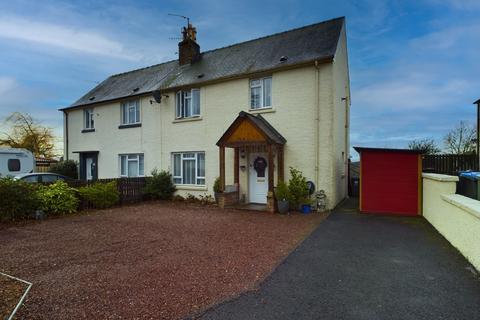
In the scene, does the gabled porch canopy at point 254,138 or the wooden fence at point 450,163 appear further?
the wooden fence at point 450,163

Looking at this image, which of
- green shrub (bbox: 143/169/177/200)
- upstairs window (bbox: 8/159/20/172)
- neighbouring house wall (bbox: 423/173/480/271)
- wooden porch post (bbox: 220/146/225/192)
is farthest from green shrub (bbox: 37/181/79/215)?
neighbouring house wall (bbox: 423/173/480/271)

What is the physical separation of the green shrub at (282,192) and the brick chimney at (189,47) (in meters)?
10.2

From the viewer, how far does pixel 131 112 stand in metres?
16.4

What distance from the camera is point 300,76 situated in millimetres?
11258

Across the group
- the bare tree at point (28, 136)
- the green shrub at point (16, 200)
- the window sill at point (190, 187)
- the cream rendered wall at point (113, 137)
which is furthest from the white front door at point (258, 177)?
the bare tree at point (28, 136)

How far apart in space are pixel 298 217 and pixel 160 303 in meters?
6.89

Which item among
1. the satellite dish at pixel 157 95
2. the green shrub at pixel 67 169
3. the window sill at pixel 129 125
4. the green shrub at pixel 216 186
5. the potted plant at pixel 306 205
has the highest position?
the satellite dish at pixel 157 95

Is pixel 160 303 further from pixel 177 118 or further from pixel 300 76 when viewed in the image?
pixel 177 118

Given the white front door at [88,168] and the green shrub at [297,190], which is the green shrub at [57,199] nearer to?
the green shrub at [297,190]

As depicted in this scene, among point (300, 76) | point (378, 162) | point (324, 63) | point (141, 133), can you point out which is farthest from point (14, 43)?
point (378, 162)

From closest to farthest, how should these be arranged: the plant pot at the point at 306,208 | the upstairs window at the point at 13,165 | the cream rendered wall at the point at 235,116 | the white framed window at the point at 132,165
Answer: the plant pot at the point at 306,208, the cream rendered wall at the point at 235,116, the upstairs window at the point at 13,165, the white framed window at the point at 132,165

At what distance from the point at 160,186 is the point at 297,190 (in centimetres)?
703

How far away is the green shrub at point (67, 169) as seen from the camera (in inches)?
723

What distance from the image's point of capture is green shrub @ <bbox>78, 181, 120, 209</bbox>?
11.2m
